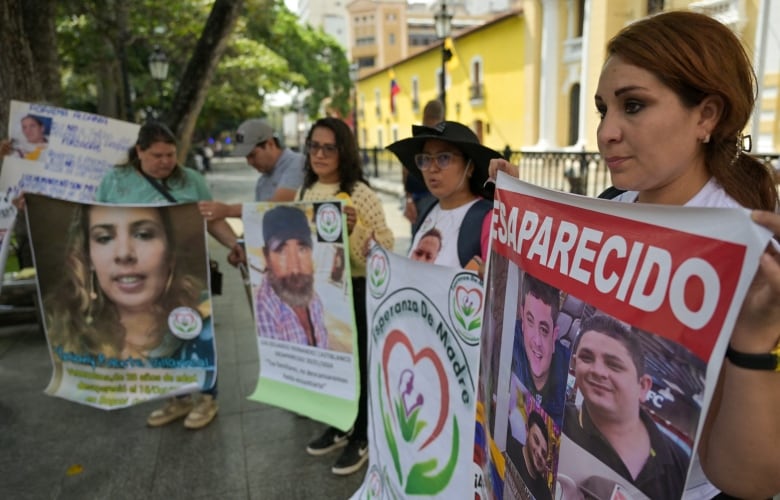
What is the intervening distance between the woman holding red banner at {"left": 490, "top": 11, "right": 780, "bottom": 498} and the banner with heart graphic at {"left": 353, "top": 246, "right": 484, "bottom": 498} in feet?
2.00

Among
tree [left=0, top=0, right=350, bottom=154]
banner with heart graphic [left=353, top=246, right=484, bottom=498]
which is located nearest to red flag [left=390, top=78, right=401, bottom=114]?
tree [left=0, top=0, right=350, bottom=154]

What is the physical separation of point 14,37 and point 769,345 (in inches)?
252

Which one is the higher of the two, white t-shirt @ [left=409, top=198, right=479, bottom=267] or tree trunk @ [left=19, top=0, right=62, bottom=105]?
tree trunk @ [left=19, top=0, right=62, bottom=105]

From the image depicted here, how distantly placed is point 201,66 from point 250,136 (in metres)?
2.88

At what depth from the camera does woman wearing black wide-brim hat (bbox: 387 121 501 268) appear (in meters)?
2.10

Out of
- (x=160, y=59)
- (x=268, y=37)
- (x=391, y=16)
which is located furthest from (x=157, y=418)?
(x=391, y=16)

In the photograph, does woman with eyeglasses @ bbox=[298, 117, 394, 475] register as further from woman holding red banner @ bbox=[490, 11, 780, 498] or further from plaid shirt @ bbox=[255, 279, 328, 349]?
woman holding red banner @ bbox=[490, 11, 780, 498]

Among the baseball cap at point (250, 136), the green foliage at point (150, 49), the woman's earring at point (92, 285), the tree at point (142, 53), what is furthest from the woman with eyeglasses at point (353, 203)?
the green foliage at point (150, 49)

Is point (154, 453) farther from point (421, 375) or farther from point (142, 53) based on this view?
point (142, 53)

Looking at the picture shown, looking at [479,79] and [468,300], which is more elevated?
[479,79]

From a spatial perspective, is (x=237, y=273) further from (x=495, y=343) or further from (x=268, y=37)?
(x=268, y=37)

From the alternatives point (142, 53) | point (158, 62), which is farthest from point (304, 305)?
point (142, 53)

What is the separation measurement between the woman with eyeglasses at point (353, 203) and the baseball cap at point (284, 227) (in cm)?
16

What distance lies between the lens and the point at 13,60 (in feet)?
16.8
